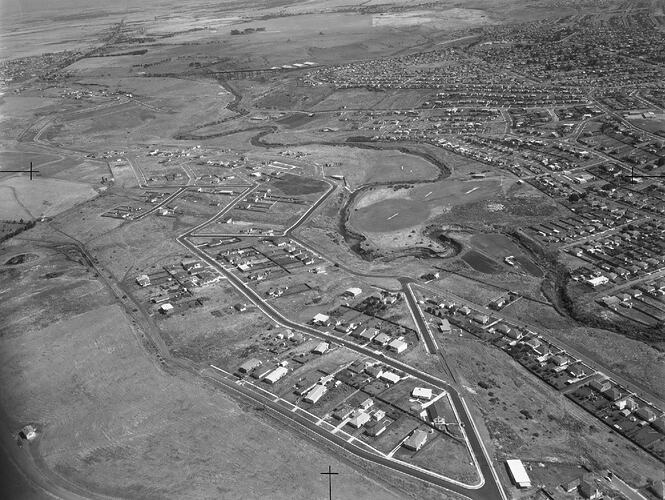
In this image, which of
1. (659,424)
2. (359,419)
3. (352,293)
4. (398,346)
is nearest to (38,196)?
(352,293)

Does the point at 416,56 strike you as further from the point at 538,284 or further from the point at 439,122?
the point at 538,284

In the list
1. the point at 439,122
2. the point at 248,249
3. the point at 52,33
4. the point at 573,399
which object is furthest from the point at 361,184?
the point at 52,33

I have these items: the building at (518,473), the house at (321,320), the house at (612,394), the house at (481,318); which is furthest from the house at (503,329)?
the building at (518,473)

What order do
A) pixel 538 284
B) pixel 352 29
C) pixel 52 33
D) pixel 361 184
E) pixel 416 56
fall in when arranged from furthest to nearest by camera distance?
pixel 52 33 < pixel 352 29 < pixel 416 56 < pixel 361 184 < pixel 538 284

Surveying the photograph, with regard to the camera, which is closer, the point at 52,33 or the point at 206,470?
the point at 206,470

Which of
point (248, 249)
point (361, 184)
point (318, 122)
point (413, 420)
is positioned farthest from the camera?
point (318, 122)

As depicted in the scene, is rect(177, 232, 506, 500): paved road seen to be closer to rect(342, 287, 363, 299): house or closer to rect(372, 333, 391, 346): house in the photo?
rect(372, 333, 391, 346): house
